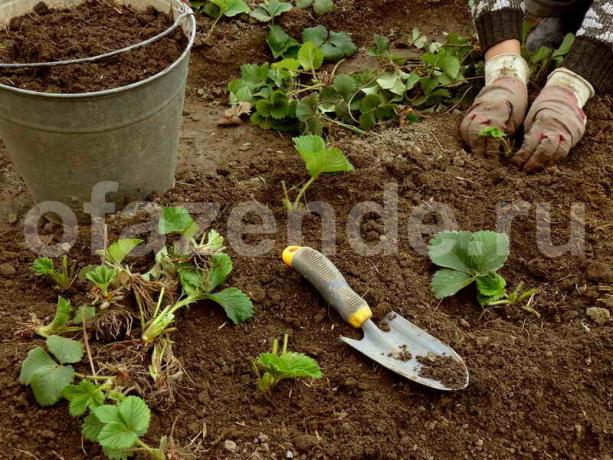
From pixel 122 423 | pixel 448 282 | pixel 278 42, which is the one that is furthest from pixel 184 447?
pixel 278 42

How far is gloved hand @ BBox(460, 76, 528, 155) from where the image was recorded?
239 cm

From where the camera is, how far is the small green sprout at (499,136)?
2.32 metres

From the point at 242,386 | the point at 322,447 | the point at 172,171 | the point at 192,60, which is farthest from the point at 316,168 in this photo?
the point at 192,60

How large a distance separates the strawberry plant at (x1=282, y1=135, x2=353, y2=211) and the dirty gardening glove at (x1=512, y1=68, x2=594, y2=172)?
25.1 inches

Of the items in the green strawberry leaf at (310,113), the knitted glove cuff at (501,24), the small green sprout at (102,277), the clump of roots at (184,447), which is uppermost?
the knitted glove cuff at (501,24)

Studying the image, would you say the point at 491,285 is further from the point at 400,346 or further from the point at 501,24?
the point at 501,24

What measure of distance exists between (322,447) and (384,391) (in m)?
0.22

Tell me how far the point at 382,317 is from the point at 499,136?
83 cm

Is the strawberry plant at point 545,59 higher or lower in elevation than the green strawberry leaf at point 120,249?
higher

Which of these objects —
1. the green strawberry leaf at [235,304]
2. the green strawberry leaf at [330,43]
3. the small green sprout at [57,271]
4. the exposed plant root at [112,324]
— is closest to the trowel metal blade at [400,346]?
the green strawberry leaf at [235,304]

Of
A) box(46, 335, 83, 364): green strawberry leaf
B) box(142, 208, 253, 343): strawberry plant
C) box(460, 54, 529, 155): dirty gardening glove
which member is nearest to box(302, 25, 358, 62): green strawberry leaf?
box(460, 54, 529, 155): dirty gardening glove

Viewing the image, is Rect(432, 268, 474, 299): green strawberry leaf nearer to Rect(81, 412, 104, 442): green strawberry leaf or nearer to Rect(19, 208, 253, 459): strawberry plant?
Rect(19, 208, 253, 459): strawberry plant

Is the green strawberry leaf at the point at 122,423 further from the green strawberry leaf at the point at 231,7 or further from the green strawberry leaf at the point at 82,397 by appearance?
the green strawberry leaf at the point at 231,7

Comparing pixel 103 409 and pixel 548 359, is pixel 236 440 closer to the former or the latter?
pixel 103 409
